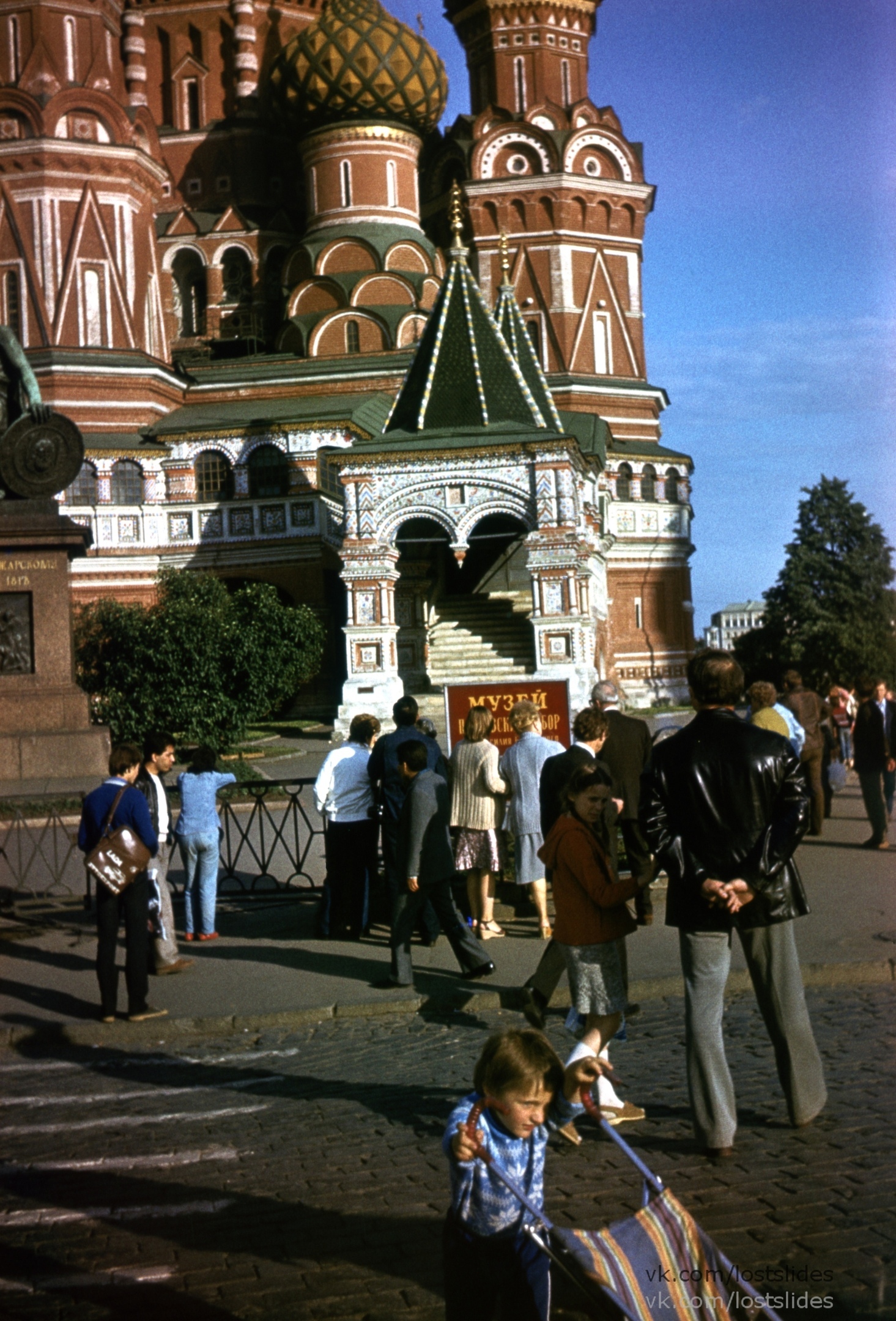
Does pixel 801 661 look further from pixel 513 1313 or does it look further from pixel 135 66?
pixel 513 1313

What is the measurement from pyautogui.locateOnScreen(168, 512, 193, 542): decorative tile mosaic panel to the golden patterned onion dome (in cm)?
1310

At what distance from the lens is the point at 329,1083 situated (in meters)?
6.61

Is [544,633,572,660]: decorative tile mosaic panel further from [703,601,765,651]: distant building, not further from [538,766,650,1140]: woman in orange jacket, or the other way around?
[703,601,765,651]: distant building

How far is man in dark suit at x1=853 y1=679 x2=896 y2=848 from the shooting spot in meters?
13.3

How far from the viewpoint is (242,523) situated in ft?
121

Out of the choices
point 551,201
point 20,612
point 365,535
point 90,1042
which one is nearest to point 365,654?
point 365,535

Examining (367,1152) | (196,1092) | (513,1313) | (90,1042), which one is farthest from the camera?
(90,1042)

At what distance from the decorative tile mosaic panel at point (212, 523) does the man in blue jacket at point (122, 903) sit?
2910cm

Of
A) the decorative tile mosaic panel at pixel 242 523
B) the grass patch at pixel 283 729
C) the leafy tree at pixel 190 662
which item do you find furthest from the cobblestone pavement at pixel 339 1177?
the decorative tile mosaic panel at pixel 242 523

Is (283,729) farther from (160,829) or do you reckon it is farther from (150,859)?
(150,859)

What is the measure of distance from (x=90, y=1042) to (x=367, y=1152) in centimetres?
302

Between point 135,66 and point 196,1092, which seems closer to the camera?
point 196,1092

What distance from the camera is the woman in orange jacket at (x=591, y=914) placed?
591cm

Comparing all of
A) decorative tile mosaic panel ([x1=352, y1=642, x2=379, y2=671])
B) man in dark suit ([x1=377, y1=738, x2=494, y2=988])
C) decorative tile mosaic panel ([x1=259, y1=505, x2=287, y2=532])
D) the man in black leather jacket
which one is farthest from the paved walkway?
decorative tile mosaic panel ([x1=259, y1=505, x2=287, y2=532])
